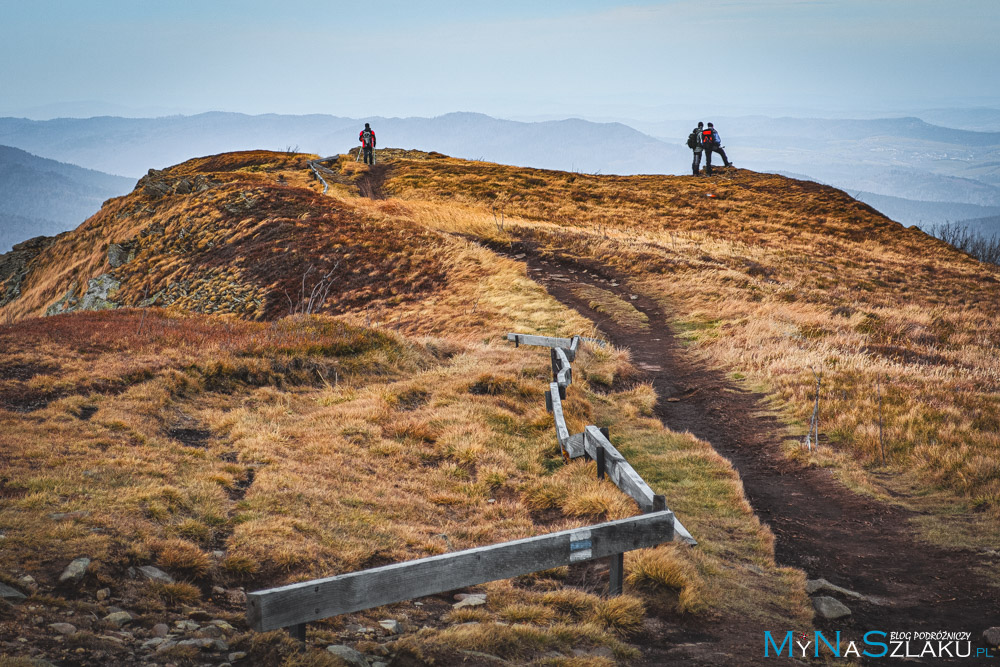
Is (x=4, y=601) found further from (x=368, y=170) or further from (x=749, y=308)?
(x=368, y=170)

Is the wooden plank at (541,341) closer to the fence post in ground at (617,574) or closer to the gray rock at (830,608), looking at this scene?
the gray rock at (830,608)

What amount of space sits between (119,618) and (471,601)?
308 cm

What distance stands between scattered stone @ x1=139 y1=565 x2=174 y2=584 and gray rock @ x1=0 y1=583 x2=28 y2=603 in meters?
0.95

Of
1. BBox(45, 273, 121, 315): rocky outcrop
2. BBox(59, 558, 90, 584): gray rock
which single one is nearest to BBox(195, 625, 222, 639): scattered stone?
BBox(59, 558, 90, 584): gray rock

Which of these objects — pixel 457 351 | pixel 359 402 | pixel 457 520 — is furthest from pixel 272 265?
pixel 457 520

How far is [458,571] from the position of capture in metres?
5.49

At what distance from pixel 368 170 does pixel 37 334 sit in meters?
47.9

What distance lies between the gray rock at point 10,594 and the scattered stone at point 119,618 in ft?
2.15

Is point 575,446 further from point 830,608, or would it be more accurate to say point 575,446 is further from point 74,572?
point 74,572

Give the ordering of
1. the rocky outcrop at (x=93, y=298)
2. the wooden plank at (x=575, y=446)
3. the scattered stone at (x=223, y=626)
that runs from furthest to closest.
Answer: the rocky outcrop at (x=93, y=298), the wooden plank at (x=575, y=446), the scattered stone at (x=223, y=626)

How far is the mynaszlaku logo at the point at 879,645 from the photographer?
19.4 ft

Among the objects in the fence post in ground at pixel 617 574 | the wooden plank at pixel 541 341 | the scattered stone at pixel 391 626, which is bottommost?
the scattered stone at pixel 391 626

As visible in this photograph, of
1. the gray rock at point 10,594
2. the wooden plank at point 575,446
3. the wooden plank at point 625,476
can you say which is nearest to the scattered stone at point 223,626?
the gray rock at point 10,594

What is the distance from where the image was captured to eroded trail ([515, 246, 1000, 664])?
22.3ft
